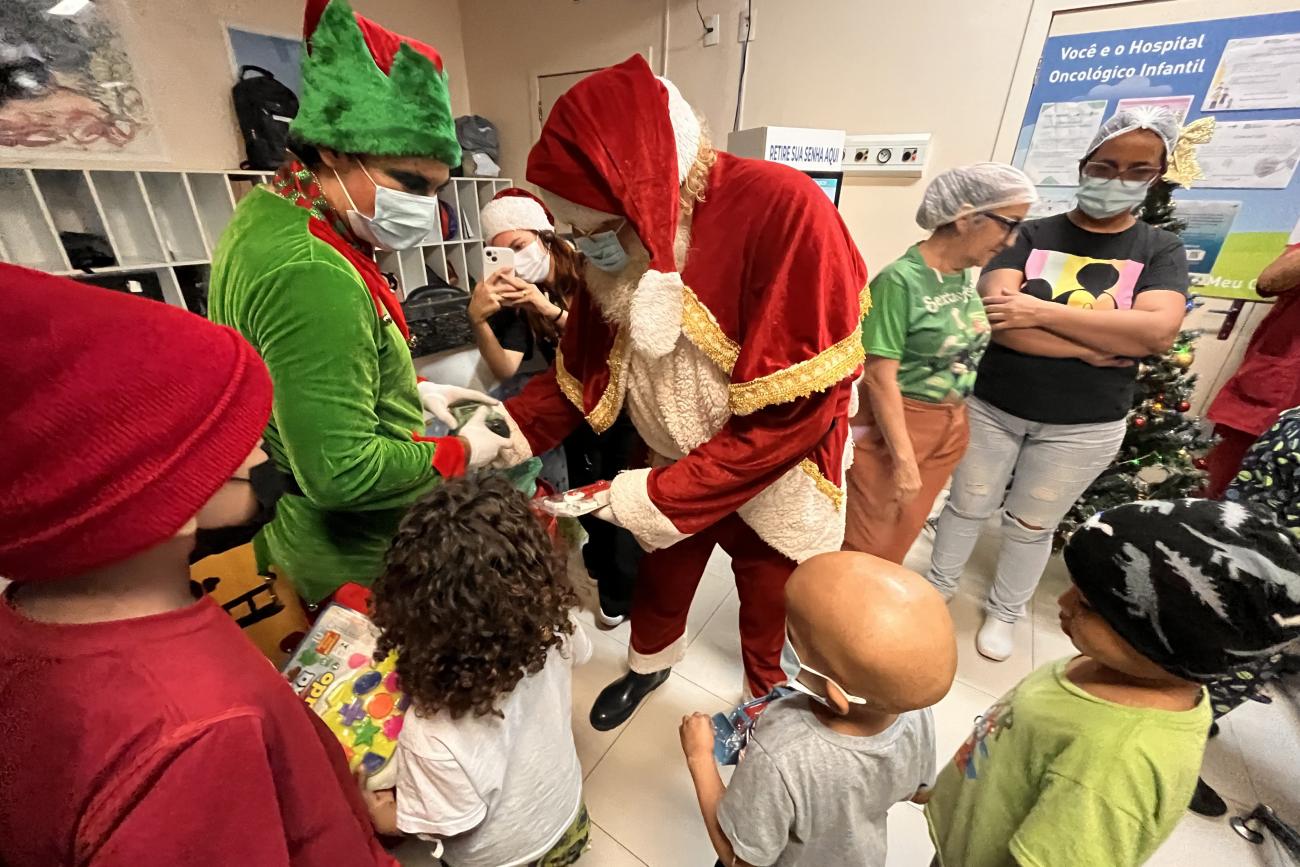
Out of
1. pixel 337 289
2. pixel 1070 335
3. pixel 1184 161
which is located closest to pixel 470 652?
pixel 337 289

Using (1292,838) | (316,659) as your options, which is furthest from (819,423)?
(1292,838)

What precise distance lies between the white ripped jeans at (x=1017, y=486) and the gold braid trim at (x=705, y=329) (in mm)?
1261

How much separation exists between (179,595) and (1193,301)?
3.39m

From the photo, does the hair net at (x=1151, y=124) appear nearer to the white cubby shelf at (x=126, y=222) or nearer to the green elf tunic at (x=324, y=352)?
the green elf tunic at (x=324, y=352)

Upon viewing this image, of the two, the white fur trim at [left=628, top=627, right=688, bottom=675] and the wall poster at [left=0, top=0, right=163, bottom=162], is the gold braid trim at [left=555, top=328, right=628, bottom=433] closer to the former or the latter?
the white fur trim at [left=628, top=627, right=688, bottom=675]

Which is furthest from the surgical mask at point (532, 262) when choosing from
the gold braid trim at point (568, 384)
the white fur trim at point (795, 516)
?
the white fur trim at point (795, 516)

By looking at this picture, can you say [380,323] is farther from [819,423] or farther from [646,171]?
[819,423]

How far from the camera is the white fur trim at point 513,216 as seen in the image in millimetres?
1898

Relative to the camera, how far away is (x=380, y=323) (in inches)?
39.0

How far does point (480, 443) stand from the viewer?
1.23 metres

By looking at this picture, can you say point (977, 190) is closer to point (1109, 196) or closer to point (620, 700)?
point (1109, 196)

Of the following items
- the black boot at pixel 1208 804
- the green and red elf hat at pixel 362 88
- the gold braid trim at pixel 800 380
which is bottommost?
the black boot at pixel 1208 804

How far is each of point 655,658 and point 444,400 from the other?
0.94 metres

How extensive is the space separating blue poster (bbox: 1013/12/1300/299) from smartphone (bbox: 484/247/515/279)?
2.38m
